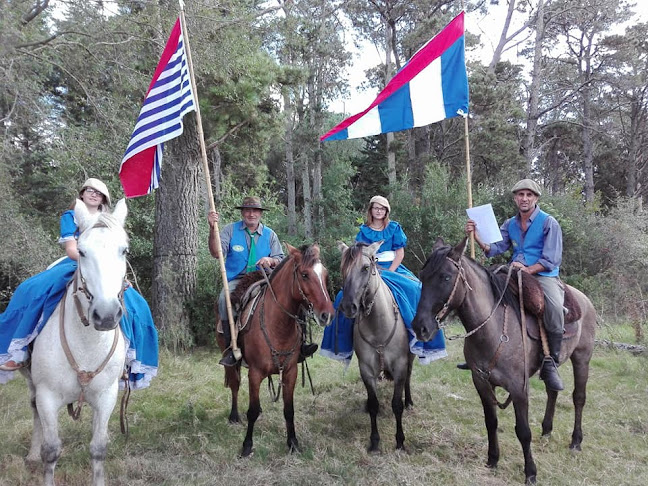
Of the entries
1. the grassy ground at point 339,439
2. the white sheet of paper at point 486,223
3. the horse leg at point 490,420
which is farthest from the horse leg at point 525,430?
the white sheet of paper at point 486,223

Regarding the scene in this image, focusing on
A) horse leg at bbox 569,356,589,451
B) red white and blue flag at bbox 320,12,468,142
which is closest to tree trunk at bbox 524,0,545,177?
red white and blue flag at bbox 320,12,468,142

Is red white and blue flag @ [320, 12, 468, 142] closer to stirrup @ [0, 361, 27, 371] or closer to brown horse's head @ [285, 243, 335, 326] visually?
brown horse's head @ [285, 243, 335, 326]

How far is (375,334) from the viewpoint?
425 centimetres

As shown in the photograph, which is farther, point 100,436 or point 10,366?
point 10,366

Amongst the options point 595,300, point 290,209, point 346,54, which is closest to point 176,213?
point 595,300

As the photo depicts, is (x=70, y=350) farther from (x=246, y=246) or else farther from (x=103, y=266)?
(x=246, y=246)

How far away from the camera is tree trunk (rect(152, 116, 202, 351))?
291 inches

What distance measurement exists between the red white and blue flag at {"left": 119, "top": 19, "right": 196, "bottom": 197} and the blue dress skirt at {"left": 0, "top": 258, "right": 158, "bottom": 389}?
1.08 metres

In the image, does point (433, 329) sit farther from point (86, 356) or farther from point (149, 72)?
point (149, 72)

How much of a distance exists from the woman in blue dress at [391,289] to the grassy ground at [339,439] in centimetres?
91

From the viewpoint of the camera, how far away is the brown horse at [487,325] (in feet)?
11.5

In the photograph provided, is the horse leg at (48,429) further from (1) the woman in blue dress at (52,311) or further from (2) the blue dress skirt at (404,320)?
(2) the blue dress skirt at (404,320)

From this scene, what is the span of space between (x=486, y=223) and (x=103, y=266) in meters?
3.48

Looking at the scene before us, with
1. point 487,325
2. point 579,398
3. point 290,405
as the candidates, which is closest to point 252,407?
point 290,405
